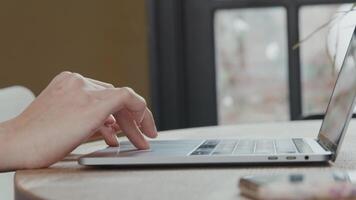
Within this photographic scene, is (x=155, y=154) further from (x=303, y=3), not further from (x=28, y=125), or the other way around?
(x=303, y=3)

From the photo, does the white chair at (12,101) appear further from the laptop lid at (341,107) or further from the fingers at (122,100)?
the laptop lid at (341,107)

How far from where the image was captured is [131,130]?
88cm

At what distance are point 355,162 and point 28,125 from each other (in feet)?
1.32

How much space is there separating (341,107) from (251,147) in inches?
5.0

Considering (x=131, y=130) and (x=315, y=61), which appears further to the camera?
(x=315, y=61)

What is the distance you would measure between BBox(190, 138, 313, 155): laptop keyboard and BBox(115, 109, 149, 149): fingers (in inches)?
3.2

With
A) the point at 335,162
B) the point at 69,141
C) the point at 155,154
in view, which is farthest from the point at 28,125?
the point at 335,162

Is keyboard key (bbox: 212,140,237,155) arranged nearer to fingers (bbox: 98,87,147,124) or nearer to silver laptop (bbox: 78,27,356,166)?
silver laptop (bbox: 78,27,356,166)

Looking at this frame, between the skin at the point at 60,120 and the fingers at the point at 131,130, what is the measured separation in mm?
17

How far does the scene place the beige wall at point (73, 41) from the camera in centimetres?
218

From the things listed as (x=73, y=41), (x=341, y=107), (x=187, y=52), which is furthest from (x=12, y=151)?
(x=187, y=52)

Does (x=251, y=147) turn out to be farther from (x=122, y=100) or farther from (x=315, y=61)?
(x=315, y=61)

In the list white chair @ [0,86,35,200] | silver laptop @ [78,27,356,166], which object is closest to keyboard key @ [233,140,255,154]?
silver laptop @ [78,27,356,166]

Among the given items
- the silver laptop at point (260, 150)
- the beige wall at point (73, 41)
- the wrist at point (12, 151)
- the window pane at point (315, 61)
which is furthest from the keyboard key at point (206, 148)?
the window pane at point (315, 61)
